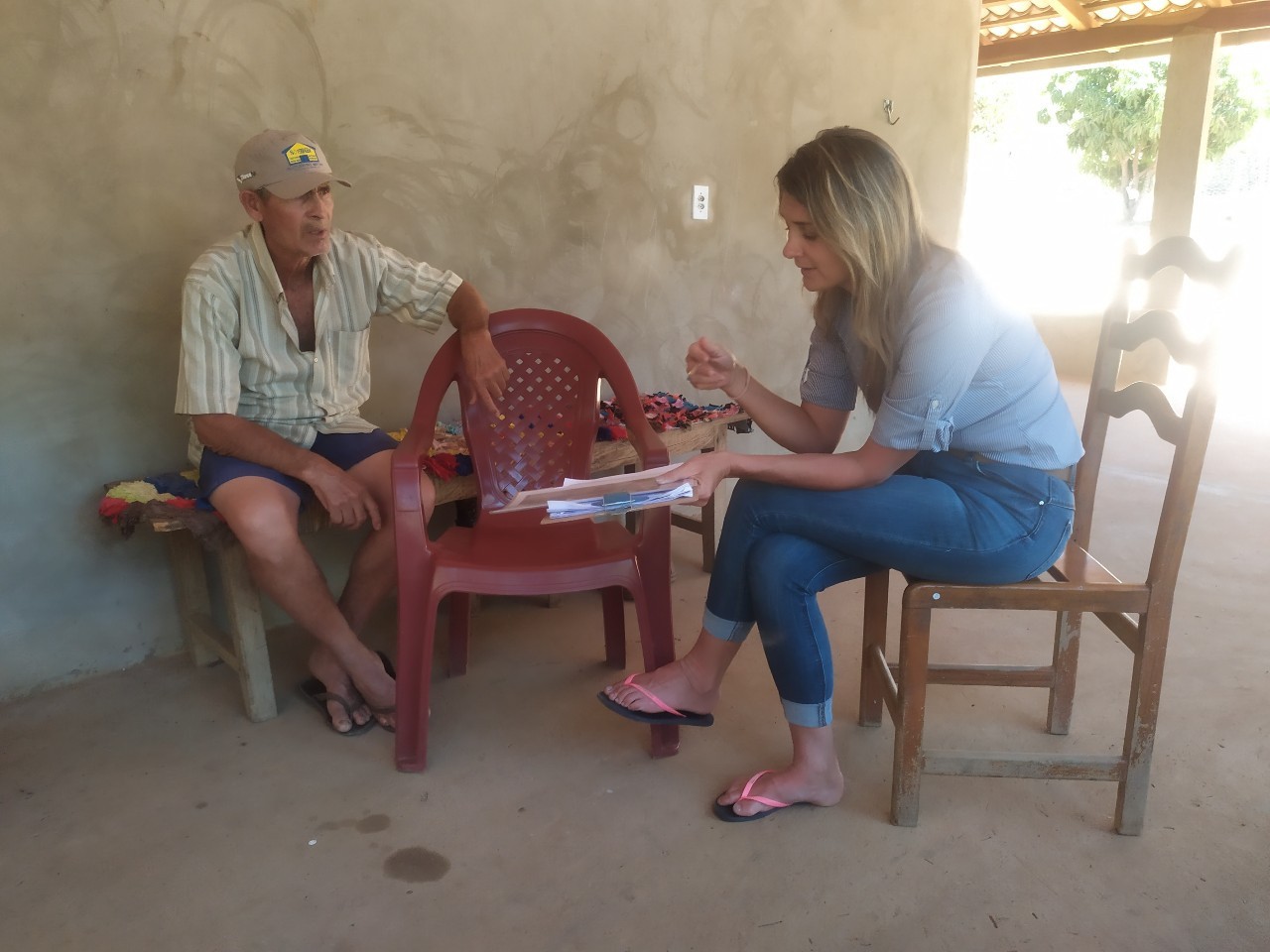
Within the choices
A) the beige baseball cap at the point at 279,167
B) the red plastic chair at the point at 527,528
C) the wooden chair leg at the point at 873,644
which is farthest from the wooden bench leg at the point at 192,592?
the wooden chair leg at the point at 873,644

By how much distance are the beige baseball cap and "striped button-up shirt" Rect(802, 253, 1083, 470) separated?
4.51ft

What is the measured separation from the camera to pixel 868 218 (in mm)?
1611

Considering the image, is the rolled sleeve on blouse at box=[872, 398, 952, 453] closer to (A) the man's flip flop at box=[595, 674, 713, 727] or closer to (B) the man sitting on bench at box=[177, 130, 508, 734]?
(A) the man's flip flop at box=[595, 674, 713, 727]

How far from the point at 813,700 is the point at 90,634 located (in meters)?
1.92

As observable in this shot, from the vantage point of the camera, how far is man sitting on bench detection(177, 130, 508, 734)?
203cm

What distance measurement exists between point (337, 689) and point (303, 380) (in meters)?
0.78

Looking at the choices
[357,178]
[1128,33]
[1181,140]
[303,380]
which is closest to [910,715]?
[303,380]

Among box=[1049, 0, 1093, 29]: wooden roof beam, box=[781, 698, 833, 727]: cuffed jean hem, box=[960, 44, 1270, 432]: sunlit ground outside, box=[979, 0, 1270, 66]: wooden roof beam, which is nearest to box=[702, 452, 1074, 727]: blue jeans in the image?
box=[781, 698, 833, 727]: cuffed jean hem

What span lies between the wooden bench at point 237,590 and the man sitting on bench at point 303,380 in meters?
0.09

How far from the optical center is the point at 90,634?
7.86ft

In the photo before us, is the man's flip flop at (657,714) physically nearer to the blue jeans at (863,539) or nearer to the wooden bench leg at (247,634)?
the blue jeans at (863,539)

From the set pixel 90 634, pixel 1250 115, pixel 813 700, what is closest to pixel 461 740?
pixel 813 700

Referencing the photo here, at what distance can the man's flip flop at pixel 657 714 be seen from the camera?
1.90 metres

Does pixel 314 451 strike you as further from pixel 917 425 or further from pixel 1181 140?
pixel 1181 140
